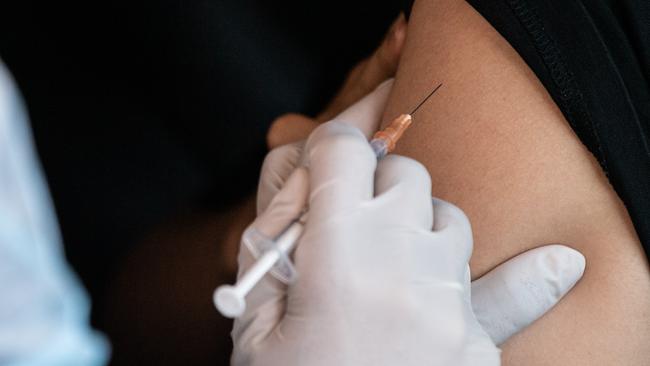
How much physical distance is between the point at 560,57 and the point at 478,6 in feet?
0.43

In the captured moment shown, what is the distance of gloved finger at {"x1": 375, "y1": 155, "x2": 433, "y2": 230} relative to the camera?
0.72m

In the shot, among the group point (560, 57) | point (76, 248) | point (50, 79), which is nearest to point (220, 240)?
point (76, 248)

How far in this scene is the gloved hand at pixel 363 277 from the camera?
2.19ft

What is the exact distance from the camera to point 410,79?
912 mm

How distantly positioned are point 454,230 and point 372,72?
51 cm

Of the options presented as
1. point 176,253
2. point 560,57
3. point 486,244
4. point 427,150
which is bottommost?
point 176,253

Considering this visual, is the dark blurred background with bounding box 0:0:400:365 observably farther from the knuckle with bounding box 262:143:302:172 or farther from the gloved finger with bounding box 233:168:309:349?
the gloved finger with bounding box 233:168:309:349

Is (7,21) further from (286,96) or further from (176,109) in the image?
(286,96)

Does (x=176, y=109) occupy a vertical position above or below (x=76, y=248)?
above

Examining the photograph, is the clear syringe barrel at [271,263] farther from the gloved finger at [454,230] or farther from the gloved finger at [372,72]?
the gloved finger at [372,72]

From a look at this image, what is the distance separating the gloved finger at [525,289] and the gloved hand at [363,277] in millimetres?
66

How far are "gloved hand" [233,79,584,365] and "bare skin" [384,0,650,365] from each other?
0.32ft

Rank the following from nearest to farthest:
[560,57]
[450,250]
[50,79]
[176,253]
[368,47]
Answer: [450,250] < [560,57] < [50,79] < [176,253] < [368,47]

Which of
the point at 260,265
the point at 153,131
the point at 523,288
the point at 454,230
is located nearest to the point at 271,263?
the point at 260,265
